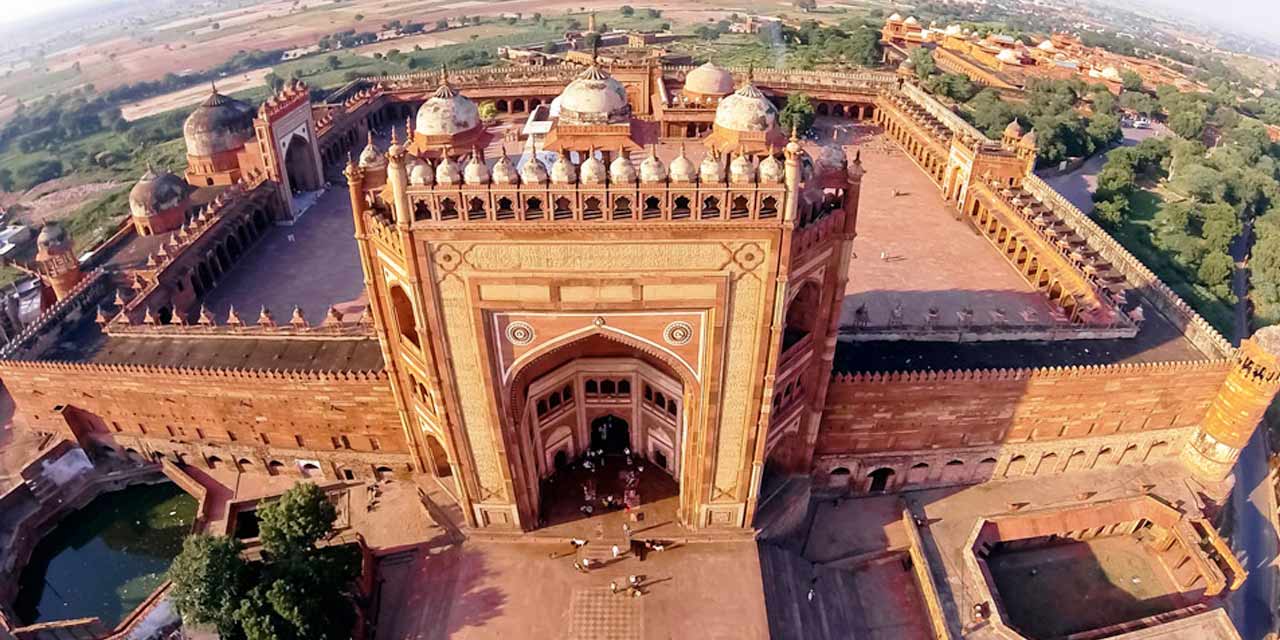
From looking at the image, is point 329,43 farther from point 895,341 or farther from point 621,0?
point 895,341

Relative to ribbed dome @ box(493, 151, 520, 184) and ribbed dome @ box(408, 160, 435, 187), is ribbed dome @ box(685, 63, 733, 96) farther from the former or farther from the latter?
ribbed dome @ box(408, 160, 435, 187)

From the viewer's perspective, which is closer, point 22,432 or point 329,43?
point 22,432

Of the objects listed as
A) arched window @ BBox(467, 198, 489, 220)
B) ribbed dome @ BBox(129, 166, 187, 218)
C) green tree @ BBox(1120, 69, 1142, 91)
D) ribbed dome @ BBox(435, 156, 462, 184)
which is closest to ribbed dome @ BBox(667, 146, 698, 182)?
arched window @ BBox(467, 198, 489, 220)

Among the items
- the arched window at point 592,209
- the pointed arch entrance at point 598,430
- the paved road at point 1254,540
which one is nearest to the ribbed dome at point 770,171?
the arched window at point 592,209

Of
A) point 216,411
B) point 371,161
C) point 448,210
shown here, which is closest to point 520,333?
point 448,210

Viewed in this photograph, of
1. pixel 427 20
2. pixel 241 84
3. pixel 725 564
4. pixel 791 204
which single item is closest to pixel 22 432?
pixel 725 564

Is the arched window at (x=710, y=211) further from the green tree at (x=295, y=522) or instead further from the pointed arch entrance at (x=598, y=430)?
the green tree at (x=295, y=522)

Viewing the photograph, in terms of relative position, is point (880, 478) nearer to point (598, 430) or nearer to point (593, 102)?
point (598, 430)
